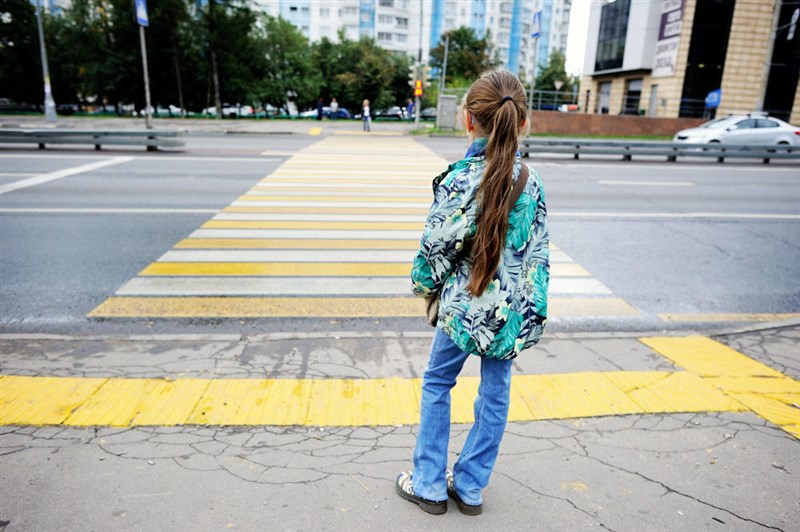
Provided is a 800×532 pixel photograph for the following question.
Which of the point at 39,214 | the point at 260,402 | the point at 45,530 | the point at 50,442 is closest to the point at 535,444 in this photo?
the point at 260,402

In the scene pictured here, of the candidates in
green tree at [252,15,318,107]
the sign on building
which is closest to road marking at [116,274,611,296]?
the sign on building

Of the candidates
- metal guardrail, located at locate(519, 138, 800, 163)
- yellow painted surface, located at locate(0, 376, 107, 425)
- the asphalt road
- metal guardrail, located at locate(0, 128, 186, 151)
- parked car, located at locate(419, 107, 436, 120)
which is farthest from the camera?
parked car, located at locate(419, 107, 436, 120)

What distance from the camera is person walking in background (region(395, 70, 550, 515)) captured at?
2.04 m

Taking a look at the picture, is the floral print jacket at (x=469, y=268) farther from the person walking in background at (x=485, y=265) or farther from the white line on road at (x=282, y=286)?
the white line on road at (x=282, y=286)

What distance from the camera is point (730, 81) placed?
36500 mm

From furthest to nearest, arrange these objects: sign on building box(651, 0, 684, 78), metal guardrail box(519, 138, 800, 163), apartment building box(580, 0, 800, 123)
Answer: sign on building box(651, 0, 684, 78) < apartment building box(580, 0, 800, 123) < metal guardrail box(519, 138, 800, 163)

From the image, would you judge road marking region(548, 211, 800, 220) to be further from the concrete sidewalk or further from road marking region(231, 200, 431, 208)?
the concrete sidewalk

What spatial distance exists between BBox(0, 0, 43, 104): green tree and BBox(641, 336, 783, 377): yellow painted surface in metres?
55.9

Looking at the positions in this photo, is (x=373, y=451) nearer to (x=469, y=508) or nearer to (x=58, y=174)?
(x=469, y=508)

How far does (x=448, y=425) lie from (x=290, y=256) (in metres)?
4.60

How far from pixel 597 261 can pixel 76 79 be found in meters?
55.0

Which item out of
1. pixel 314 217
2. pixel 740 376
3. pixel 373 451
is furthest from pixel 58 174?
pixel 740 376

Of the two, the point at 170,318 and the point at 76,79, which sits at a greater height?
the point at 76,79

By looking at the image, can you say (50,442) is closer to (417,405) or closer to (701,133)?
(417,405)
